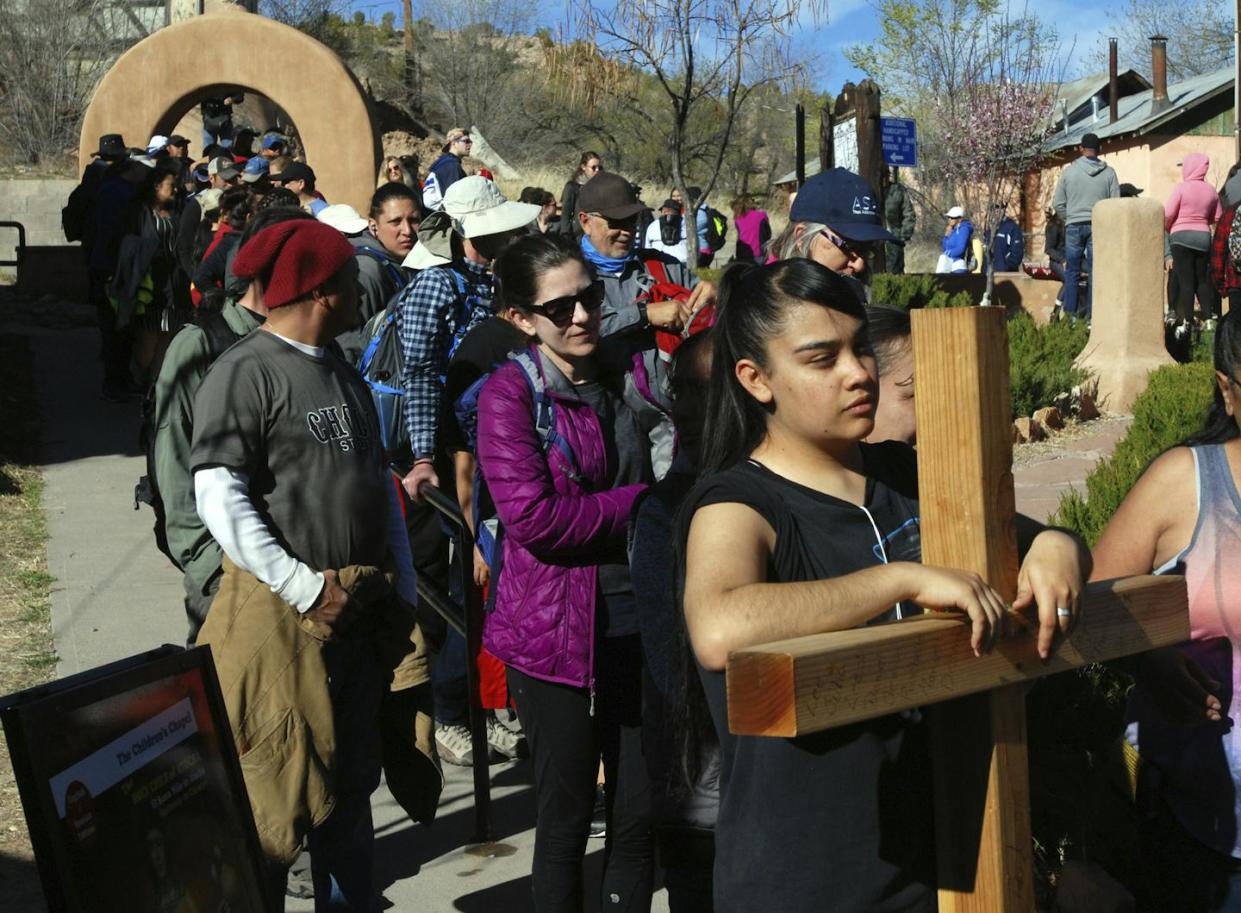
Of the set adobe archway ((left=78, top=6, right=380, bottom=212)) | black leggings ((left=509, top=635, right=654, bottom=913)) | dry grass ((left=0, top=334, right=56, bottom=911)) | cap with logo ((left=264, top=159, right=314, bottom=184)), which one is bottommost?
dry grass ((left=0, top=334, right=56, bottom=911))

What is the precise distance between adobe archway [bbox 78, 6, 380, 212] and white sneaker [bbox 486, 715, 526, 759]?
10753mm

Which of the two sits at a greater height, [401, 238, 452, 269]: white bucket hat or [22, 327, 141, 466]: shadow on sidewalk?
[401, 238, 452, 269]: white bucket hat

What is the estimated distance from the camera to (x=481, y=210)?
5816mm

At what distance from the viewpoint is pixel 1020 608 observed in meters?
1.88

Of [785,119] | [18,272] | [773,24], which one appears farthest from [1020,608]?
[785,119]

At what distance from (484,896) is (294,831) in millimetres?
1371

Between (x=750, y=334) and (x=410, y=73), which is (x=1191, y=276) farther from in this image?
(x=410, y=73)

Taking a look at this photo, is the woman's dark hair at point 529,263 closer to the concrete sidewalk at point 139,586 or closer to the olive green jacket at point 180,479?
the olive green jacket at point 180,479

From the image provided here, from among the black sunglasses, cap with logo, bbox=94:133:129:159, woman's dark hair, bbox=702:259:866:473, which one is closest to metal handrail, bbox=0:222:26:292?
cap with logo, bbox=94:133:129:159

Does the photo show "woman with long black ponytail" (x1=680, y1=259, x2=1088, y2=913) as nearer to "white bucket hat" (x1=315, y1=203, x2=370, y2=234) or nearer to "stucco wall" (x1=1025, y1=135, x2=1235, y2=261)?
"white bucket hat" (x1=315, y1=203, x2=370, y2=234)

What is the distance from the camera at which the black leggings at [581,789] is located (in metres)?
3.70

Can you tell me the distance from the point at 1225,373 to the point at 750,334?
106cm

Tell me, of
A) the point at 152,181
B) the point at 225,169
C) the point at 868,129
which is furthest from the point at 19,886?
→ the point at 868,129

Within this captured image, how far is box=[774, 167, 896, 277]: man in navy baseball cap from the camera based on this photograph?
4.57 m
